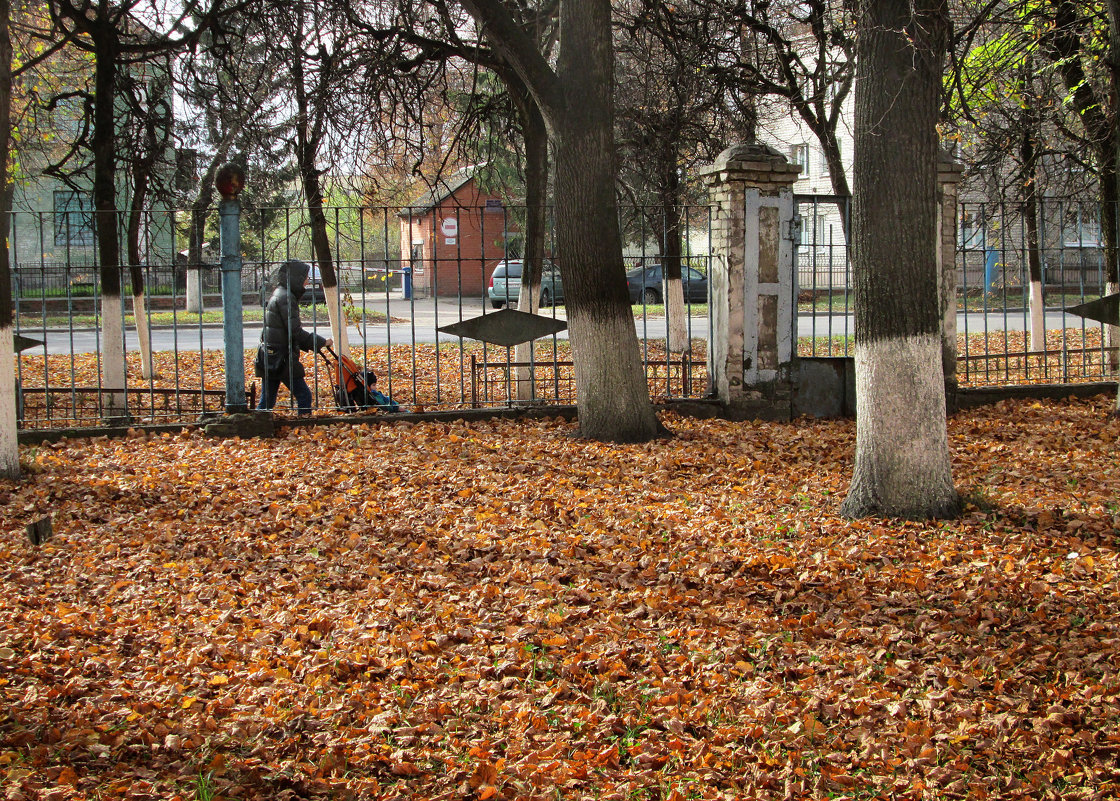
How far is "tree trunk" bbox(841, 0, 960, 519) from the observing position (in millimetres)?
5574

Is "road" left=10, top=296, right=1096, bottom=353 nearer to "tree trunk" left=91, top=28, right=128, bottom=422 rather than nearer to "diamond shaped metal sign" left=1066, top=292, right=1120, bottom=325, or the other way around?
"diamond shaped metal sign" left=1066, top=292, right=1120, bottom=325

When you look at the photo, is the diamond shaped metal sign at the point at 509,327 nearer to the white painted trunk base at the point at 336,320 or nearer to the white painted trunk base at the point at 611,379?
the white painted trunk base at the point at 611,379

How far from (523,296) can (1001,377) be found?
24.9 feet

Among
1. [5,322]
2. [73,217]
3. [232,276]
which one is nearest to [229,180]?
[232,276]

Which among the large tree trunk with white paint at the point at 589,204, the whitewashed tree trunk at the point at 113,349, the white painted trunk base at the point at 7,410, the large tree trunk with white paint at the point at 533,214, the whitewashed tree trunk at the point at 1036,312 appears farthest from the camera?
the whitewashed tree trunk at the point at 1036,312

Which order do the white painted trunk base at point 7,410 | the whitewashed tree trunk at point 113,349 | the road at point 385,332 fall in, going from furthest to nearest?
the road at point 385,332 < the whitewashed tree trunk at point 113,349 < the white painted trunk base at point 7,410

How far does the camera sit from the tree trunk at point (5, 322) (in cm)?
672

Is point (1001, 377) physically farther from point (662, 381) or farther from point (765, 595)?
point (765, 595)

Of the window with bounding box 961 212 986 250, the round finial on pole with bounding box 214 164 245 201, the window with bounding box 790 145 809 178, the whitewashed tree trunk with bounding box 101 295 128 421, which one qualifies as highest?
the window with bounding box 790 145 809 178

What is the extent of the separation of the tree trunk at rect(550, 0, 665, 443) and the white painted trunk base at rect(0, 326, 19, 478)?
166 inches

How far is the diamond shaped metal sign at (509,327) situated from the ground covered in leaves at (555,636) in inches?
89.3

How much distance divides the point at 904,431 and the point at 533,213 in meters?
5.63

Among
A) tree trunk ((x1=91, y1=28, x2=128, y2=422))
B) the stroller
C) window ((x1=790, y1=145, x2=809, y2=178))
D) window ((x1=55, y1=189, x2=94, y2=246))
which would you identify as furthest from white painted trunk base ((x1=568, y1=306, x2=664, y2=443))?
tree trunk ((x1=91, y1=28, x2=128, y2=422))

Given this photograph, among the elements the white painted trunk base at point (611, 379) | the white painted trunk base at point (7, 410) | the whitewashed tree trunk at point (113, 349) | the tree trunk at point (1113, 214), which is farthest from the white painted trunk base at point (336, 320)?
the tree trunk at point (1113, 214)
